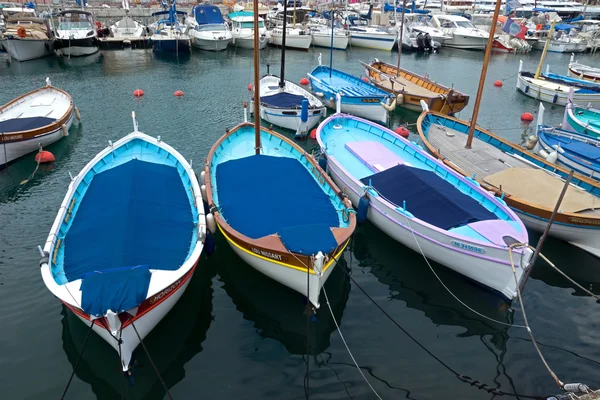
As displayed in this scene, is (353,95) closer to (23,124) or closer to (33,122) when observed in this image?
(33,122)

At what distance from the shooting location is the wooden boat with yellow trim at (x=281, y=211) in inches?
476

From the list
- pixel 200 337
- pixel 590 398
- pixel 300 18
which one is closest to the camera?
pixel 590 398

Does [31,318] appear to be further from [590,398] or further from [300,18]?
[300,18]

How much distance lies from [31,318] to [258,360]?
7.69 meters

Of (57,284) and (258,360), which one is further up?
(57,284)

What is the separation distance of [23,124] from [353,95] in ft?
73.1

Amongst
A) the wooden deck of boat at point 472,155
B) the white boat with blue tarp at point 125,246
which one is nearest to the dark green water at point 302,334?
the white boat with blue tarp at point 125,246

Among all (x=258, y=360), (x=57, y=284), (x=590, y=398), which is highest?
(x=57, y=284)

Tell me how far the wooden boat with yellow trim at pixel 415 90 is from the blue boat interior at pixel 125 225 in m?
22.0

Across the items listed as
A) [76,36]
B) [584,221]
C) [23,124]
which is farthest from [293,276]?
[76,36]

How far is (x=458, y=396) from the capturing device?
432 inches

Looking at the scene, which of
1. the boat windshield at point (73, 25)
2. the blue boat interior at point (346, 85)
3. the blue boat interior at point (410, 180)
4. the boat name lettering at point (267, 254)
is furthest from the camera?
the boat windshield at point (73, 25)

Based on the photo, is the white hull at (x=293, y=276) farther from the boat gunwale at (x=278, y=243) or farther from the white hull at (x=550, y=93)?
the white hull at (x=550, y=93)

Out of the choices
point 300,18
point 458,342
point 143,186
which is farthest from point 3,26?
point 458,342
